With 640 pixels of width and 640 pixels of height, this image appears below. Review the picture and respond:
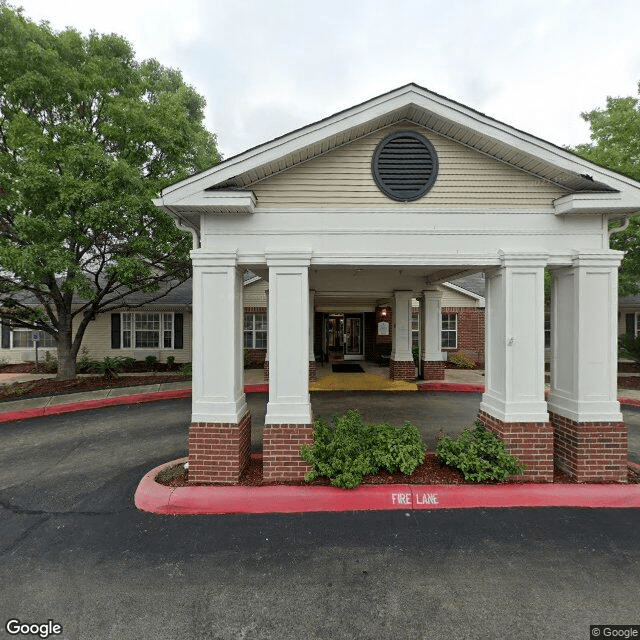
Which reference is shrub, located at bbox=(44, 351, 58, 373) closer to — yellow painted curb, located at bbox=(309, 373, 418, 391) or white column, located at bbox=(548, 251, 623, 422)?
yellow painted curb, located at bbox=(309, 373, 418, 391)

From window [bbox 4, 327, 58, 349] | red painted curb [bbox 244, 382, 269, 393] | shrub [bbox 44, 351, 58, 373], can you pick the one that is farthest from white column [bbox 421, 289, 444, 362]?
window [bbox 4, 327, 58, 349]

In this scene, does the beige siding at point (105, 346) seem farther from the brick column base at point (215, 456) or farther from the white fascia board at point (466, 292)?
the white fascia board at point (466, 292)

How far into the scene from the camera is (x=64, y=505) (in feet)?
16.5

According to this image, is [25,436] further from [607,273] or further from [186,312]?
[607,273]

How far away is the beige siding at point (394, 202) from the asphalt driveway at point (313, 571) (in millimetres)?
4552

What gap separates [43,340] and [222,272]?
1747cm

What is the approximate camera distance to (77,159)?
9.33 m

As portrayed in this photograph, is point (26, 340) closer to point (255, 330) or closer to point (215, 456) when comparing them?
point (255, 330)

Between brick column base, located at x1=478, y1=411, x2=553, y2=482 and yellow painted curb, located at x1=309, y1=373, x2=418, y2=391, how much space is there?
7073 mm

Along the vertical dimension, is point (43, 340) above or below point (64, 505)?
above

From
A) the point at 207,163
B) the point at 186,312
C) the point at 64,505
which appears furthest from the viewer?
the point at 186,312

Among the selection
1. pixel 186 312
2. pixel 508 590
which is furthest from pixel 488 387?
pixel 186 312

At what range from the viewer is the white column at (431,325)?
43.8ft

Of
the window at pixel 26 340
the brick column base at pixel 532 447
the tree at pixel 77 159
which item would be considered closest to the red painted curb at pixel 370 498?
the brick column base at pixel 532 447
